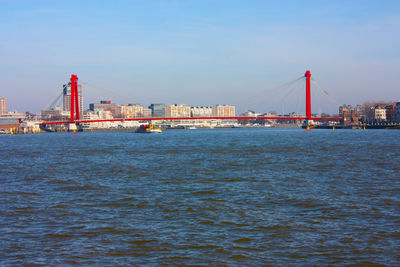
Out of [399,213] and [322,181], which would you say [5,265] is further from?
[322,181]

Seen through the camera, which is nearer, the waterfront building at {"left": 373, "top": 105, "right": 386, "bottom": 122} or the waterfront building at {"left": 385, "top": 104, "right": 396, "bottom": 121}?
the waterfront building at {"left": 385, "top": 104, "right": 396, "bottom": 121}

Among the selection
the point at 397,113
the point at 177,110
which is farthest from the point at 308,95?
the point at 177,110

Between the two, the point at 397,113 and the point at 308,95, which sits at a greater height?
the point at 308,95

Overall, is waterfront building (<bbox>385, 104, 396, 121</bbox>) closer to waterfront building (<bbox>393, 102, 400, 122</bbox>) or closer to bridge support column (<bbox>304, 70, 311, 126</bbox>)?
waterfront building (<bbox>393, 102, 400, 122</bbox>)

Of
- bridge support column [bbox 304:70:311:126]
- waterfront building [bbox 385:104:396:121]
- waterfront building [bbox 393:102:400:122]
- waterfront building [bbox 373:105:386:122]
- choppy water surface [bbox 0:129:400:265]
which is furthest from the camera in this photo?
waterfront building [bbox 373:105:386:122]

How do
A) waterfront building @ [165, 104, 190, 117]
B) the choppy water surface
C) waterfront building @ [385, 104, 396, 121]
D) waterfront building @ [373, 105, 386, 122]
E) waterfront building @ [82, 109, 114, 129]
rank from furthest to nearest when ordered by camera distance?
waterfront building @ [165, 104, 190, 117] → waterfront building @ [82, 109, 114, 129] → waterfront building @ [373, 105, 386, 122] → waterfront building @ [385, 104, 396, 121] → the choppy water surface

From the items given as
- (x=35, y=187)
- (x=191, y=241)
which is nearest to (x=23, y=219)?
(x=191, y=241)

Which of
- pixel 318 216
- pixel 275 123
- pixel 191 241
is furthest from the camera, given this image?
pixel 275 123

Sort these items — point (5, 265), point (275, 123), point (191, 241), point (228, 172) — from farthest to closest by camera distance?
point (275, 123)
point (228, 172)
point (191, 241)
point (5, 265)

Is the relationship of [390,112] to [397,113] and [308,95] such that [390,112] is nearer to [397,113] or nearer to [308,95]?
[397,113]

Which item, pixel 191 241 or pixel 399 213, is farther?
pixel 399 213

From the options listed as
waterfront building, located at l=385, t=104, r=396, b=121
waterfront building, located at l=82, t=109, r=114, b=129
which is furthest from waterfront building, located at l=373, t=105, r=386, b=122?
waterfront building, located at l=82, t=109, r=114, b=129

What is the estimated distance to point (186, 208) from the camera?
27.2ft

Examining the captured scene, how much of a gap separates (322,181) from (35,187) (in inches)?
306
